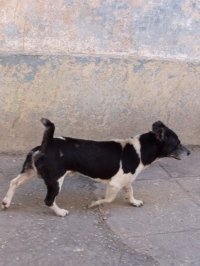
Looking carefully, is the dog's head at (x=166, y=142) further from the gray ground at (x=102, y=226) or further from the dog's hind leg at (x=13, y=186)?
the dog's hind leg at (x=13, y=186)

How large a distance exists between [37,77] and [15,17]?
0.66 metres

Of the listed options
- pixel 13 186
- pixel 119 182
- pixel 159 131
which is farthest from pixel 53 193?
pixel 159 131

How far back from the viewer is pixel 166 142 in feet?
17.3

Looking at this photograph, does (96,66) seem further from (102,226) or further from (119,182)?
(102,226)

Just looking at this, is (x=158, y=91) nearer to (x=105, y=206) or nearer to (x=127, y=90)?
(x=127, y=90)

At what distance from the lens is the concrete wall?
19.5ft

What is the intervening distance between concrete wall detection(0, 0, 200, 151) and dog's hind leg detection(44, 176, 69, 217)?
1.42 metres

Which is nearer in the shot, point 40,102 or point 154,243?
point 154,243

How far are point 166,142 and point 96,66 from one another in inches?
54.0

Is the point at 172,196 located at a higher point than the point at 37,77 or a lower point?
lower

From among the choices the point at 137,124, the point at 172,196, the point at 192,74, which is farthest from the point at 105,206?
the point at 192,74

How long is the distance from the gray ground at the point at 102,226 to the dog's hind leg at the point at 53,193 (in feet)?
0.24

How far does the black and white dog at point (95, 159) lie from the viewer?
487 cm

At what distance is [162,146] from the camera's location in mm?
5277
